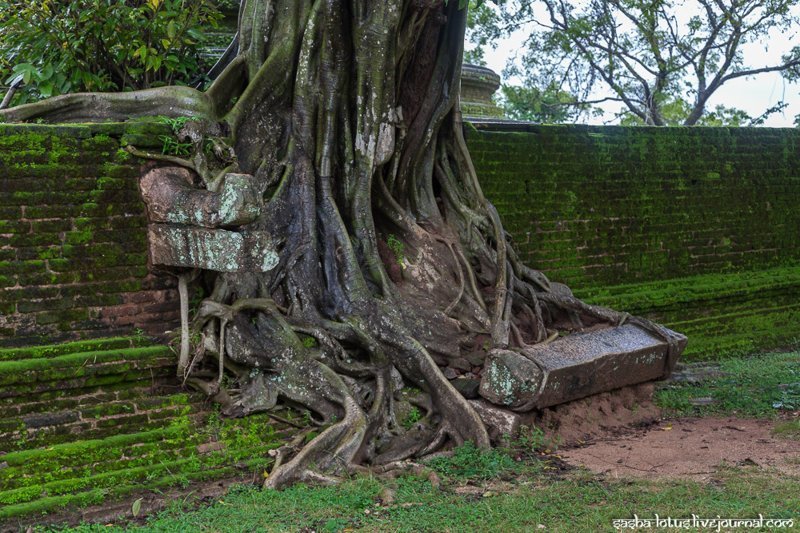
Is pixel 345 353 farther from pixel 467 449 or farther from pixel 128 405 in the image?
pixel 128 405

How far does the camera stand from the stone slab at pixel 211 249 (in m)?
6.16

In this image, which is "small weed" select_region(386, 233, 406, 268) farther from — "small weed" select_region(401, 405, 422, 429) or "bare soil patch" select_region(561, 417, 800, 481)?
"bare soil patch" select_region(561, 417, 800, 481)

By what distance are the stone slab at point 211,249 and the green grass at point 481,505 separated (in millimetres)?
1395

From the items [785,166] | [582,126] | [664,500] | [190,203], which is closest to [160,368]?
[190,203]

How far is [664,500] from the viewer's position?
5.46 meters

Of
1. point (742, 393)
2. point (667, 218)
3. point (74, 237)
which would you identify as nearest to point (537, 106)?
point (667, 218)

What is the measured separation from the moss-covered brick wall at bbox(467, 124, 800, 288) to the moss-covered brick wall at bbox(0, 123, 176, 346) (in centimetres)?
420

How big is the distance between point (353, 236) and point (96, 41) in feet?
8.73

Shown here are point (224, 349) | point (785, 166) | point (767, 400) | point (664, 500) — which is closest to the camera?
point (664, 500)

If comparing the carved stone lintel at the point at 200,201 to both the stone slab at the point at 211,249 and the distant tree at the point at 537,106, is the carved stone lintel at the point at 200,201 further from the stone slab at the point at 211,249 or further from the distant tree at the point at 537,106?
the distant tree at the point at 537,106

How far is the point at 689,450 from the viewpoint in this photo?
22.1ft

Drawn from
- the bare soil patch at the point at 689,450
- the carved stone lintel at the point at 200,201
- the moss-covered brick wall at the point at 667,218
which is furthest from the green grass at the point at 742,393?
the carved stone lintel at the point at 200,201

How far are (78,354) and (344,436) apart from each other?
5.58 ft

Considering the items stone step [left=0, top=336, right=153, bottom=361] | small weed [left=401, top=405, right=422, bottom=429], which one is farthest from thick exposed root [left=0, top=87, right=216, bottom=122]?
small weed [left=401, top=405, right=422, bottom=429]
